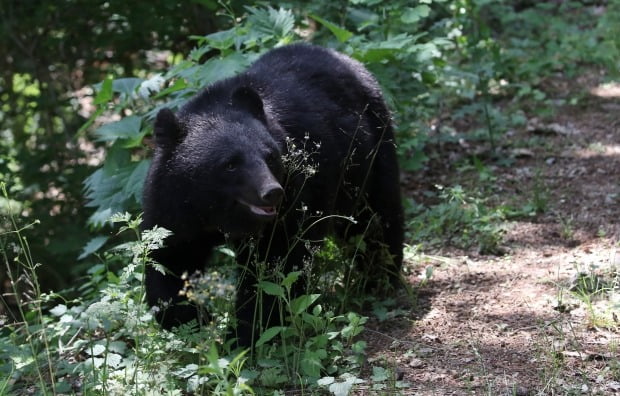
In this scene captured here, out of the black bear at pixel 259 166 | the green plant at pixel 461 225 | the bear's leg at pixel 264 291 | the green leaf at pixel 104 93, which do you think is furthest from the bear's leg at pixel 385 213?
the green leaf at pixel 104 93

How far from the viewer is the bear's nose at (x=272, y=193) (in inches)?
159

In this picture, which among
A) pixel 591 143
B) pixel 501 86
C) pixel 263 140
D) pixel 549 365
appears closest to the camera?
pixel 549 365

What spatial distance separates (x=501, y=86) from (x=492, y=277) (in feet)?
15.8

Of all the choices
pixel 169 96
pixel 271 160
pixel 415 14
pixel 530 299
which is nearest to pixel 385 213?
pixel 530 299

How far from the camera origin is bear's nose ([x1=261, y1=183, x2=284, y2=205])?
405cm

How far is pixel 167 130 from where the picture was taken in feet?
14.9

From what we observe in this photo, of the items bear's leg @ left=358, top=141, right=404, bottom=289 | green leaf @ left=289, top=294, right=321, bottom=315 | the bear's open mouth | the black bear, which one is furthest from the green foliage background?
bear's leg @ left=358, top=141, right=404, bottom=289

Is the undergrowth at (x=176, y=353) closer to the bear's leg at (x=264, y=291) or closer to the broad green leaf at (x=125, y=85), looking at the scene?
the bear's leg at (x=264, y=291)

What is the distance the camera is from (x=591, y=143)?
8227 millimetres

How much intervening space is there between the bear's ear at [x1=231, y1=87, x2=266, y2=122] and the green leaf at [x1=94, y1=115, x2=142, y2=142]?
1.30 meters

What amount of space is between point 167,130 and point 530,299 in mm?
2560

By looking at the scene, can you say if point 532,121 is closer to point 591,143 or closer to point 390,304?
point 591,143

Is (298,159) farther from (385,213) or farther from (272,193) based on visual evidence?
(385,213)

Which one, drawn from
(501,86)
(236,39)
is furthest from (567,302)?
(501,86)
